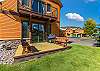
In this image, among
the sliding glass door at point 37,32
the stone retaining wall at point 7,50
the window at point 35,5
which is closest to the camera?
the stone retaining wall at point 7,50

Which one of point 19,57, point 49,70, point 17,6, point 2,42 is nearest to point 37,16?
point 17,6

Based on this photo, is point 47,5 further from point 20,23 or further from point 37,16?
point 20,23

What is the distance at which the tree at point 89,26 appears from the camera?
67.4 meters

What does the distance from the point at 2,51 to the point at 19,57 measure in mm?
2725

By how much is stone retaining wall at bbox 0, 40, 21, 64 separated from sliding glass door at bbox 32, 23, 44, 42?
4.03m

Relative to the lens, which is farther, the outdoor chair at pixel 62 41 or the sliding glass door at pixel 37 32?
the sliding glass door at pixel 37 32

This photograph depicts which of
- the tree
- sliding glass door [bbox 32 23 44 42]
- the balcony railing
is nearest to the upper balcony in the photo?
the balcony railing

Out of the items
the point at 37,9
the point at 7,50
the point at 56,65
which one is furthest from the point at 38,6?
the point at 56,65

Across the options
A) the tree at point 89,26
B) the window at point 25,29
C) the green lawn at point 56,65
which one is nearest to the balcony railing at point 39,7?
the window at point 25,29

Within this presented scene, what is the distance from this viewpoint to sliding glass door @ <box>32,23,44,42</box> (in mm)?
21528

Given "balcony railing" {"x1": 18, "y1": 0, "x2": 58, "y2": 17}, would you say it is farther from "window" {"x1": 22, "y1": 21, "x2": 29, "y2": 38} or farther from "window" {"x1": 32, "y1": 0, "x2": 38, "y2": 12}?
"window" {"x1": 22, "y1": 21, "x2": 29, "y2": 38}

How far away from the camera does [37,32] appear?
2223 centimetres

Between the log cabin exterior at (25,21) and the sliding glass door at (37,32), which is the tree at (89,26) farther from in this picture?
the sliding glass door at (37,32)

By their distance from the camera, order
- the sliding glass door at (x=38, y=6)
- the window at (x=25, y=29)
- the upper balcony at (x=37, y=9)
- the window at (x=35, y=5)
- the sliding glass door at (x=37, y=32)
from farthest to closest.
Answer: the sliding glass door at (x=37, y=32) < the sliding glass door at (x=38, y=6) < the window at (x=35, y=5) < the window at (x=25, y=29) < the upper balcony at (x=37, y=9)
